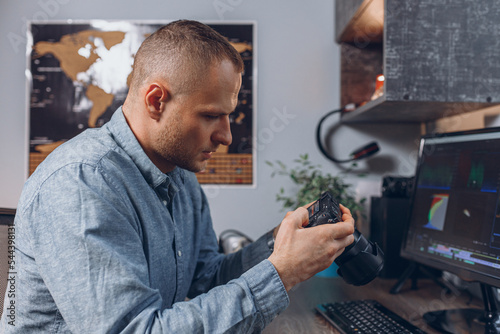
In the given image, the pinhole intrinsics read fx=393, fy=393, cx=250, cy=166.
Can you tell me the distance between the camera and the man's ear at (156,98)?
78 cm

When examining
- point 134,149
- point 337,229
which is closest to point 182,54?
point 134,149

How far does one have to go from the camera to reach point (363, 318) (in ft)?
2.93

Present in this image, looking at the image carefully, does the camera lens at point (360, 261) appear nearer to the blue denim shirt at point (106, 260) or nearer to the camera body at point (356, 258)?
the camera body at point (356, 258)

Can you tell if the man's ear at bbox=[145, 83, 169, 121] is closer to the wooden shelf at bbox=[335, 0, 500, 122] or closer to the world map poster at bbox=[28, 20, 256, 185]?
the wooden shelf at bbox=[335, 0, 500, 122]

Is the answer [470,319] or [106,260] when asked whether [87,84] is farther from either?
[470,319]

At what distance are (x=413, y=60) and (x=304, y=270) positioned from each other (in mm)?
792

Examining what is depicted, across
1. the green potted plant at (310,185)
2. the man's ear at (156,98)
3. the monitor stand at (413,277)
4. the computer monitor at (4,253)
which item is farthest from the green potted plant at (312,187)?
the computer monitor at (4,253)

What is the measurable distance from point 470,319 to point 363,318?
27cm

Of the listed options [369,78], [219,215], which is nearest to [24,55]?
[219,215]

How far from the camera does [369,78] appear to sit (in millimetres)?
1701

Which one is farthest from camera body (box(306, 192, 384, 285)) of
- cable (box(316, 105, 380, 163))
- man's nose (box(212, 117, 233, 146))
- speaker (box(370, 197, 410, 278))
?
cable (box(316, 105, 380, 163))

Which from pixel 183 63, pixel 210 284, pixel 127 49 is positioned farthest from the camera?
pixel 127 49

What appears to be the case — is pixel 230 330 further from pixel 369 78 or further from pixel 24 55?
pixel 24 55

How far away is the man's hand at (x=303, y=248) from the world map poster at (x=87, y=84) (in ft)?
3.26
